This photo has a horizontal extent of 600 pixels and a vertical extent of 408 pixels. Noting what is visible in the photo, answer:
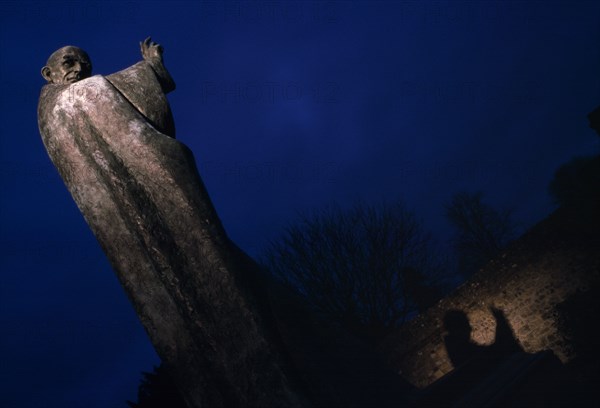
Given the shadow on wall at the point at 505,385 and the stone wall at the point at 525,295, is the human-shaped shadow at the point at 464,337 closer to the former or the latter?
the stone wall at the point at 525,295

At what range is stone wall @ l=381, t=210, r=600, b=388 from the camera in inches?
378

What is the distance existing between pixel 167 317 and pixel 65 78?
5.93ft

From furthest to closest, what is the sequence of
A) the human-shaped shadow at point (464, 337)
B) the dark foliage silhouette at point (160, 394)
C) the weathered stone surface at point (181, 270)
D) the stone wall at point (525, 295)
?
1. the human-shaped shadow at point (464, 337)
2. the dark foliage silhouette at point (160, 394)
3. the stone wall at point (525, 295)
4. the weathered stone surface at point (181, 270)

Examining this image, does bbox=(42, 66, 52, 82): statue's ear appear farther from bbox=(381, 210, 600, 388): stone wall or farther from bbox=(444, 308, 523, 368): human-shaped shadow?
bbox=(381, 210, 600, 388): stone wall

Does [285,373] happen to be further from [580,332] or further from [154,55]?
[580,332]

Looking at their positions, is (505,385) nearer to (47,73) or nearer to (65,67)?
(65,67)

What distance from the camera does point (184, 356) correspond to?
1.74m

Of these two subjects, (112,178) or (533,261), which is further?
(533,261)

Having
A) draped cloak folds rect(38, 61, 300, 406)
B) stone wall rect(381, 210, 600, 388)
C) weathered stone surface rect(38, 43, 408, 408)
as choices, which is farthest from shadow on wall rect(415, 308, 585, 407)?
stone wall rect(381, 210, 600, 388)

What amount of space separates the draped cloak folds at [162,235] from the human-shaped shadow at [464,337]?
11.0m

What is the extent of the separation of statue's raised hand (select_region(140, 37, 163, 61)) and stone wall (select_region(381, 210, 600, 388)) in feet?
38.2

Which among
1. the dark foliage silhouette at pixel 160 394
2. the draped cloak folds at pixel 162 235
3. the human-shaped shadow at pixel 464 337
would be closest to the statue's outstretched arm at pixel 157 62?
the draped cloak folds at pixel 162 235

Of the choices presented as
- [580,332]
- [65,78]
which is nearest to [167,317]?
[65,78]

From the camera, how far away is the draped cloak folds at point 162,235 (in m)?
1.66
